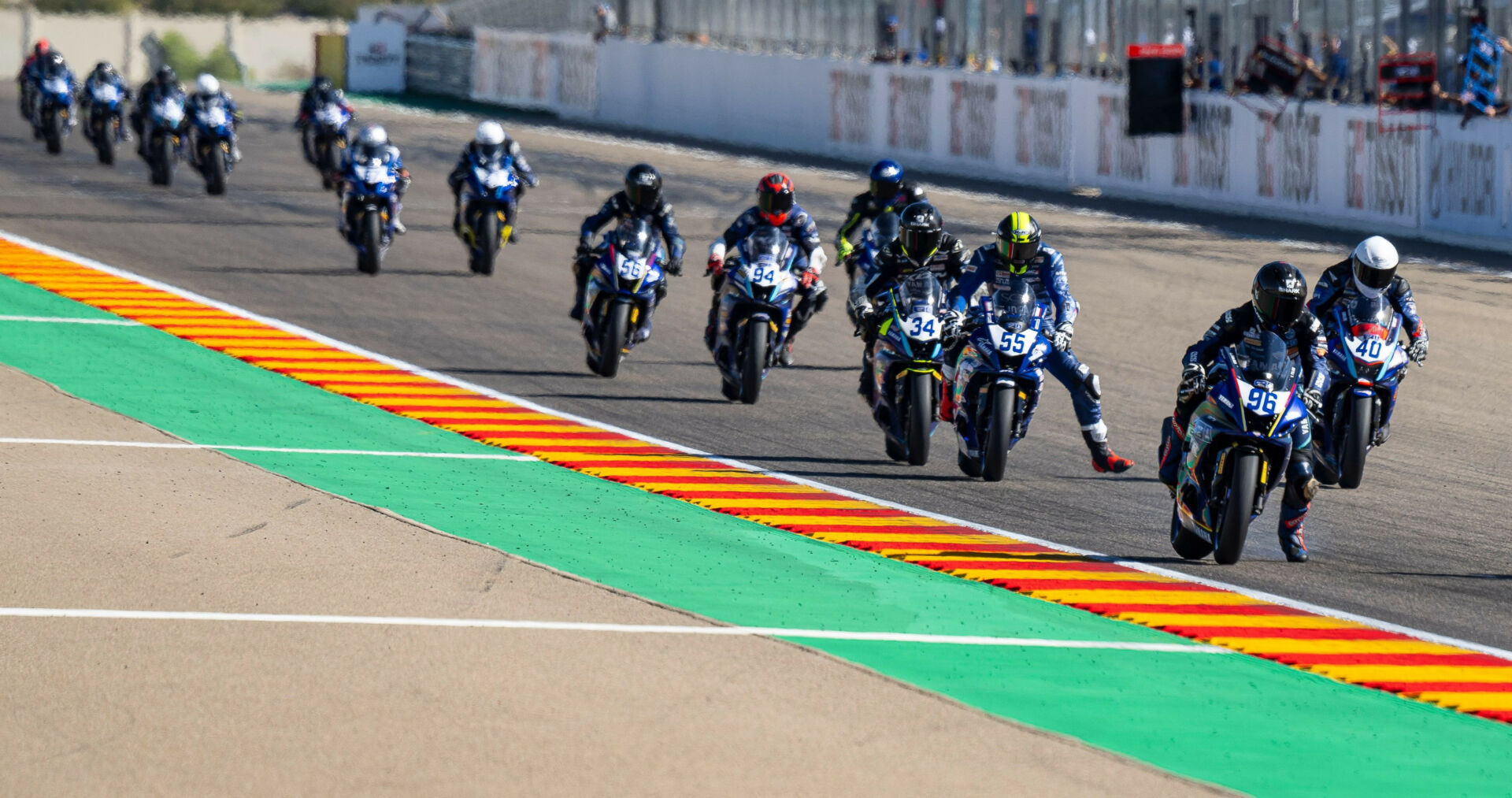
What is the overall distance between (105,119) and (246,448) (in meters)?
20.2

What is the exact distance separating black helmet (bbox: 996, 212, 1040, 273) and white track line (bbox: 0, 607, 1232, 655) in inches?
151

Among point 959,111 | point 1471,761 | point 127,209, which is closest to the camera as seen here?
point 1471,761

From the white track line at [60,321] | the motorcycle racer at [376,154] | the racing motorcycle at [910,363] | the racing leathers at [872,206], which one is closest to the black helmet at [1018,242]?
the racing motorcycle at [910,363]

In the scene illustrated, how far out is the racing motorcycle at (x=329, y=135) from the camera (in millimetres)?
29661

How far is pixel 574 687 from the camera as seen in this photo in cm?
827

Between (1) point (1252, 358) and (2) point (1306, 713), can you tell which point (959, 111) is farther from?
(2) point (1306, 713)

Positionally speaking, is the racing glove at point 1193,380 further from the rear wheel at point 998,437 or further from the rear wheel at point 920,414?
the rear wheel at point 920,414

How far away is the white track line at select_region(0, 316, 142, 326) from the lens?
1830 cm

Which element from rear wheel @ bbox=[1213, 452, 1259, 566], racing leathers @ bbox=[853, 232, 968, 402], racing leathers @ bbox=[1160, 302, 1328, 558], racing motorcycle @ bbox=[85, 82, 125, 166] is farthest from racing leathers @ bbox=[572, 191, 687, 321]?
racing motorcycle @ bbox=[85, 82, 125, 166]

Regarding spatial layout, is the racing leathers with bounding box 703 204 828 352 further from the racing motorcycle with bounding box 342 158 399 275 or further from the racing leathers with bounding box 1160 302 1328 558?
the racing motorcycle with bounding box 342 158 399 275

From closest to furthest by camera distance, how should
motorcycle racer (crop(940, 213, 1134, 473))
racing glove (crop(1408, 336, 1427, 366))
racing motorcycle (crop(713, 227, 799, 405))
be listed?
racing glove (crop(1408, 336, 1427, 366)) < motorcycle racer (crop(940, 213, 1134, 473)) < racing motorcycle (crop(713, 227, 799, 405))

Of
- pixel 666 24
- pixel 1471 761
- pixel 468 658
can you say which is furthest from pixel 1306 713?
pixel 666 24

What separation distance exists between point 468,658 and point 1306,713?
12.0 ft

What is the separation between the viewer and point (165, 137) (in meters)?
29.2
